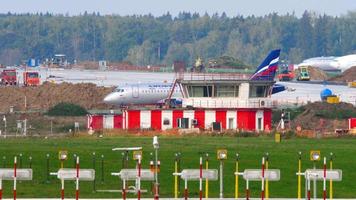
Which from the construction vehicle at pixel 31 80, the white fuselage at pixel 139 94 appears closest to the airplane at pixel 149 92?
the white fuselage at pixel 139 94

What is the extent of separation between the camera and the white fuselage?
4518 inches

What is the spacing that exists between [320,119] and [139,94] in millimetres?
18004

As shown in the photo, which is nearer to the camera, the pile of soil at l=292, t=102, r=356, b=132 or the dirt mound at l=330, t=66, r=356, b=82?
the pile of soil at l=292, t=102, r=356, b=132

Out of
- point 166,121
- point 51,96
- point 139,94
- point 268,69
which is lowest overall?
point 166,121

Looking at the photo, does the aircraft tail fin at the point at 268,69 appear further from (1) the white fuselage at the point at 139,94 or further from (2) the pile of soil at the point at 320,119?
(1) the white fuselage at the point at 139,94

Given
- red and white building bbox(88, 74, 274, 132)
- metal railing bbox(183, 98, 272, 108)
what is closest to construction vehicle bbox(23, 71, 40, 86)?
red and white building bbox(88, 74, 274, 132)

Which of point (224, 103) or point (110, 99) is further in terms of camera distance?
point (110, 99)

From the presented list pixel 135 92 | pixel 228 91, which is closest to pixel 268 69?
pixel 135 92

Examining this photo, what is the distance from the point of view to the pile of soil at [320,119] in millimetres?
98625

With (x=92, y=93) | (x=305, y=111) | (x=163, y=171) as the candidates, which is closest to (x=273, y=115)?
(x=305, y=111)

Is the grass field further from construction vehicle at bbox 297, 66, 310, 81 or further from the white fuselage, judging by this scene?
construction vehicle at bbox 297, 66, 310, 81

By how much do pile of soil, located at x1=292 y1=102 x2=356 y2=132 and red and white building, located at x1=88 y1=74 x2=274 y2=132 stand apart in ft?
10.1

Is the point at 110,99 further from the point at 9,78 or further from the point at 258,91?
the point at 9,78

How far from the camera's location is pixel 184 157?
6538cm
